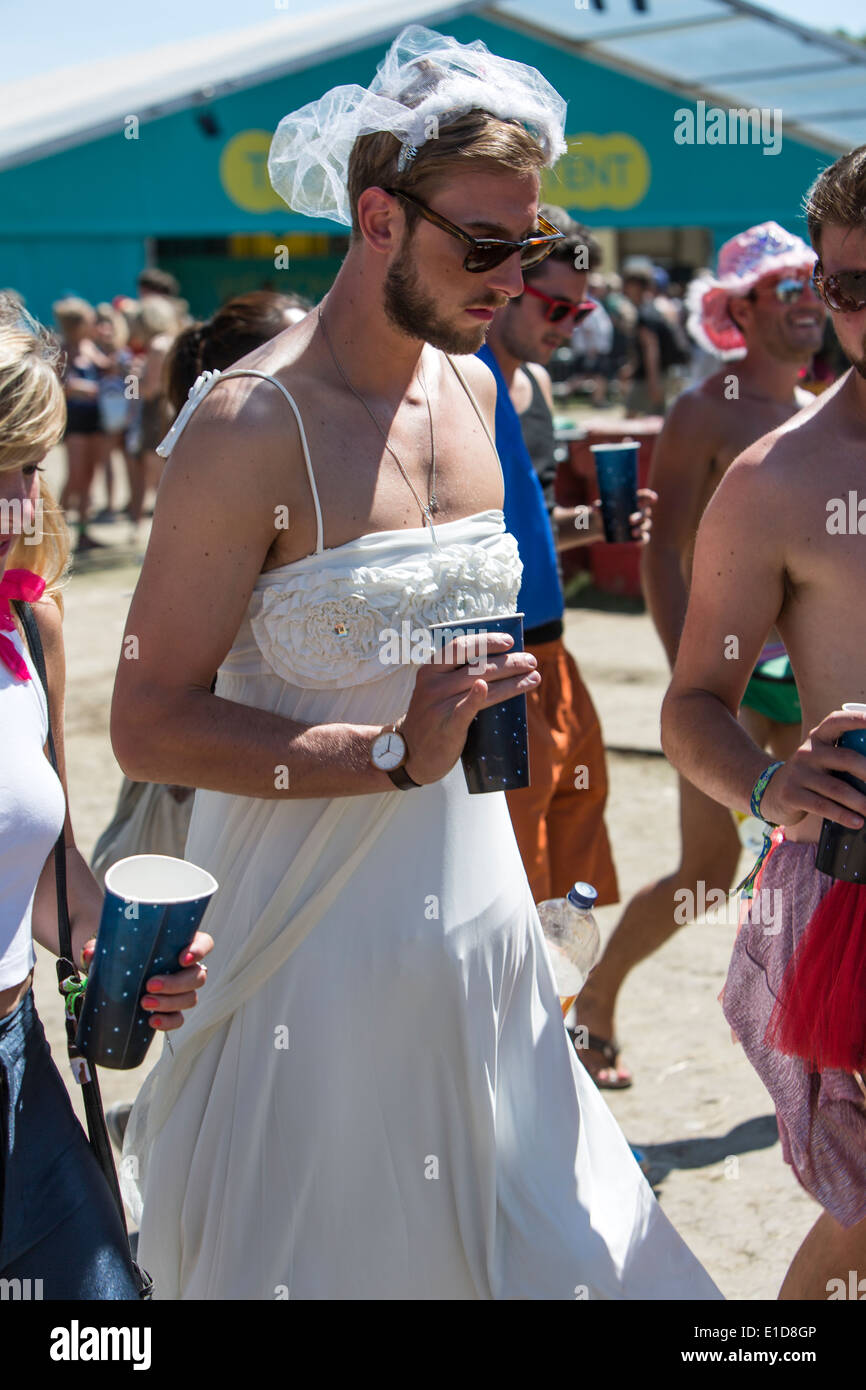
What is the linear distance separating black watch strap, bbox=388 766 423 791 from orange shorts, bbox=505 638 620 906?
1.59 meters

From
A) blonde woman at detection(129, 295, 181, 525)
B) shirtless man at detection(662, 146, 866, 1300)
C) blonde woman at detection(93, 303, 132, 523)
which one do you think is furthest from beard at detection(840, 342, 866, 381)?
blonde woman at detection(93, 303, 132, 523)

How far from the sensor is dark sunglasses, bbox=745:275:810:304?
412 cm

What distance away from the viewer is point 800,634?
2.28m

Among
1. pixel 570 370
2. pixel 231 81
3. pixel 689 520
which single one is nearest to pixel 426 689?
pixel 689 520

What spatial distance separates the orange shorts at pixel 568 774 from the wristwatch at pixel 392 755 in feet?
5.24

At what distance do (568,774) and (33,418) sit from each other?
2.11 m

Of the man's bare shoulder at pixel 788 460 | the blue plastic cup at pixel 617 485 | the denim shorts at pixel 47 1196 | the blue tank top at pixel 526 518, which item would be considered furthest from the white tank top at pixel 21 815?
the blue plastic cup at pixel 617 485

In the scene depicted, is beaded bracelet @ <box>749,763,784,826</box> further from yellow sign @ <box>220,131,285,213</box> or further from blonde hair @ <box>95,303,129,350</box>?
yellow sign @ <box>220,131,285,213</box>

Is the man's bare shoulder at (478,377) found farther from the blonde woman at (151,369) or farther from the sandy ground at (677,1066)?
the blonde woman at (151,369)

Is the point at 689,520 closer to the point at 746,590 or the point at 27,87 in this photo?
the point at 746,590

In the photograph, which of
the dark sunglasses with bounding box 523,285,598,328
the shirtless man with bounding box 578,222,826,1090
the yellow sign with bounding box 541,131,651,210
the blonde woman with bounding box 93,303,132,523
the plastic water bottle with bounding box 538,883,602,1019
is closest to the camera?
the plastic water bottle with bounding box 538,883,602,1019

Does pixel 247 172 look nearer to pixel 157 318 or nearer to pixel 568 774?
pixel 157 318

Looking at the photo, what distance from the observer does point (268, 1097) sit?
7.08 feet
